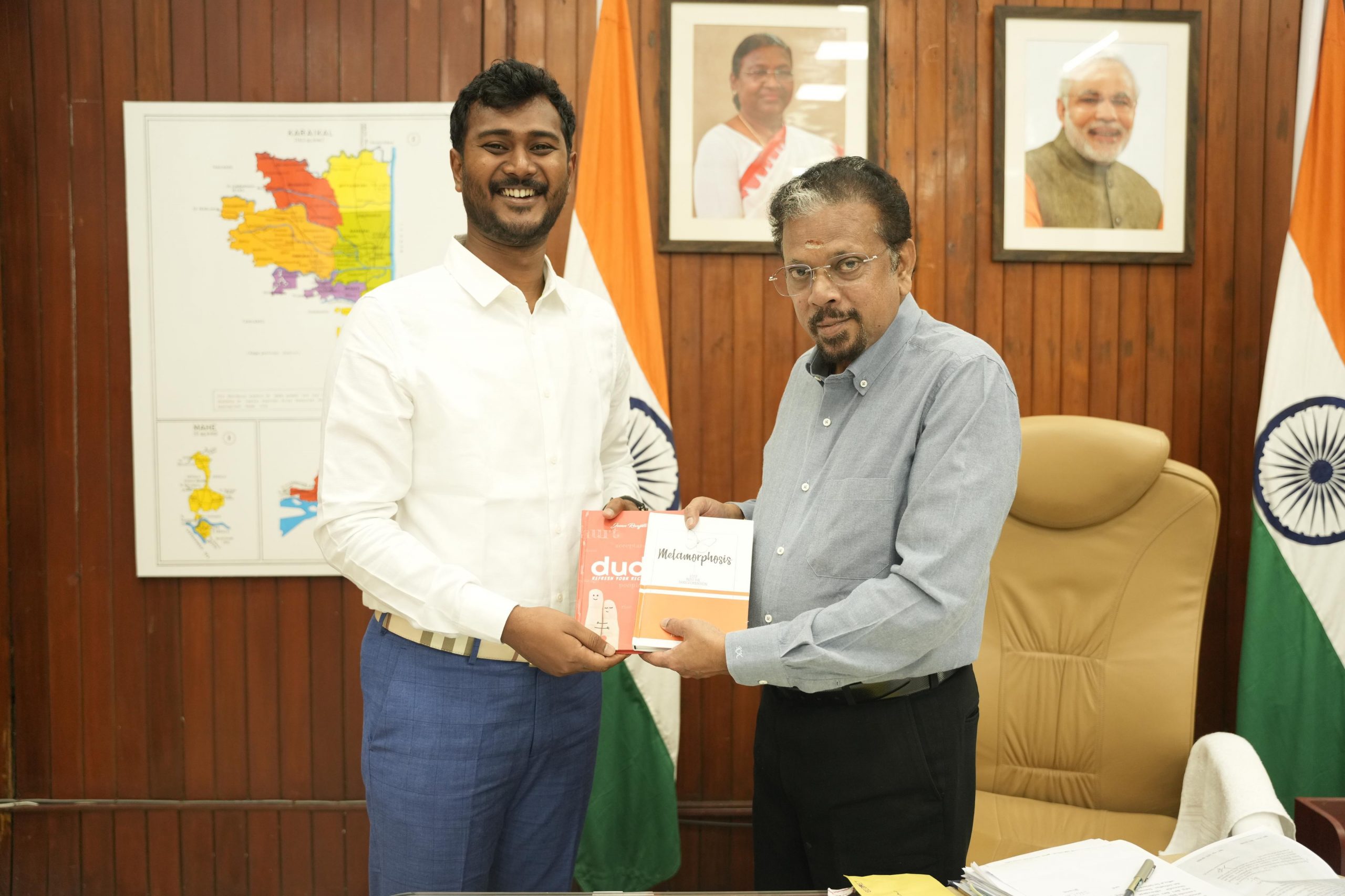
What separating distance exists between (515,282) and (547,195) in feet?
0.60

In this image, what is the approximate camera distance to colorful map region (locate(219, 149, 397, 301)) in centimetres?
254

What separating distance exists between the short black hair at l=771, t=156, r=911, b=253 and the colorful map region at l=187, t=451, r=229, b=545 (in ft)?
6.76

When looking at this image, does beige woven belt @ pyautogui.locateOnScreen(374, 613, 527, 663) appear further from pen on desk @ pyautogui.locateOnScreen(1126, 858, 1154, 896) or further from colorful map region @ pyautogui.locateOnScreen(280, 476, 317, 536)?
colorful map region @ pyautogui.locateOnScreen(280, 476, 317, 536)

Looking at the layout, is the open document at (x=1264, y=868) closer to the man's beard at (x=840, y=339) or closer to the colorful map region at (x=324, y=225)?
the man's beard at (x=840, y=339)

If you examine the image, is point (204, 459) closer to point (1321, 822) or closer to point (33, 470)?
point (33, 470)

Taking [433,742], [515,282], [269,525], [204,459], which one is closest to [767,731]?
[433,742]

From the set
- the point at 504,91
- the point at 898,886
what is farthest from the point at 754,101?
the point at 898,886

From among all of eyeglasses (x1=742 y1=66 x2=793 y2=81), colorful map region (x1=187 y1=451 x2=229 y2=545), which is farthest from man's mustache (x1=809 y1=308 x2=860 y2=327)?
colorful map region (x1=187 y1=451 x2=229 y2=545)

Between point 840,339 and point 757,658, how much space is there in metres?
0.54

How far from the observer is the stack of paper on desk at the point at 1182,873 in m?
1.02

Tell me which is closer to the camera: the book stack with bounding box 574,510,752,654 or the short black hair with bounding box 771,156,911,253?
the short black hair with bounding box 771,156,911,253

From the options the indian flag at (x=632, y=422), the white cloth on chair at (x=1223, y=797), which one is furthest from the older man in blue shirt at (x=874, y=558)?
the indian flag at (x=632, y=422)

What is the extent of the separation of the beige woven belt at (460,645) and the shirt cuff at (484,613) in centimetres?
7

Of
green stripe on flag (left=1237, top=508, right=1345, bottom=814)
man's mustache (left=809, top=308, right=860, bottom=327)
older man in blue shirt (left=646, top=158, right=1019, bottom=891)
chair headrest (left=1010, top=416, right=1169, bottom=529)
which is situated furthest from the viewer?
green stripe on flag (left=1237, top=508, right=1345, bottom=814)
